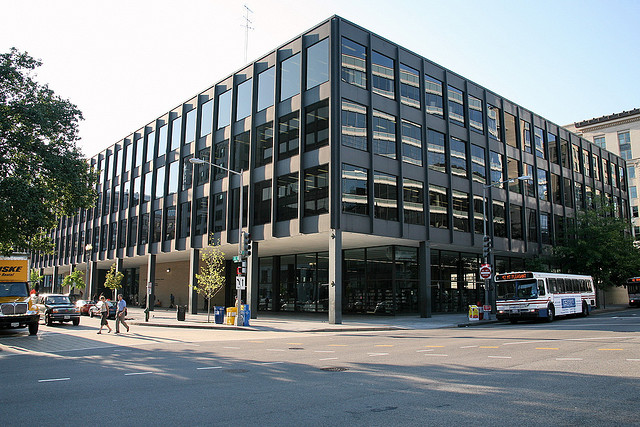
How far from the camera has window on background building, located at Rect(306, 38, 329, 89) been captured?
99.1ft

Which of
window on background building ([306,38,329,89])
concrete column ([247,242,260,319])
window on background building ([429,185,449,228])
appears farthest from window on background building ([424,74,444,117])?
concrete column ([247,242,260,319])

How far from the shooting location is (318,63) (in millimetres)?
30766

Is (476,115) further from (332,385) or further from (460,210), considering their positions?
(332,385)

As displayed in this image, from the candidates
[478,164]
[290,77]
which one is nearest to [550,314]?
[478,164]

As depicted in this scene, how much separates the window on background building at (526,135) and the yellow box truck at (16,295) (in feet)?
134

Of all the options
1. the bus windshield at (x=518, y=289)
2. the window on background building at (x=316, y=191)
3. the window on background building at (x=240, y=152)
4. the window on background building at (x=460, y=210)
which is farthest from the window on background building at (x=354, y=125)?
the bus windshield at (x=518, y=289)

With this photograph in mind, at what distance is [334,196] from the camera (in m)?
28.2

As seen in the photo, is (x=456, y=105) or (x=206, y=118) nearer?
(x=456, y=105)

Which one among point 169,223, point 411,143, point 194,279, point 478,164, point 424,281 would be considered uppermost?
point 411,143

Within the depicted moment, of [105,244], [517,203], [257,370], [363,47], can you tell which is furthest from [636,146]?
[257,370]

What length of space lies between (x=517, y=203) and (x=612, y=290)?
1062 inches

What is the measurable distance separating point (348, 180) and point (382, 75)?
8399 mm

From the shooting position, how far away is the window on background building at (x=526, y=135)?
147ft

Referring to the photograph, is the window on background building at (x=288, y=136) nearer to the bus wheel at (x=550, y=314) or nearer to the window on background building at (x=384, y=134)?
the window on background building at (x=384, y=134)
